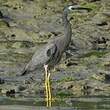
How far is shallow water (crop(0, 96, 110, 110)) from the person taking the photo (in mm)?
11773

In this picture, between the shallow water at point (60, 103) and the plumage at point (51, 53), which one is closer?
the shallow water at point (60, 103)

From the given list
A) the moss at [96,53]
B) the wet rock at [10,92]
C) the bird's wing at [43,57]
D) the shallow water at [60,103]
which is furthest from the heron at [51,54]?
the moss at [96,53]

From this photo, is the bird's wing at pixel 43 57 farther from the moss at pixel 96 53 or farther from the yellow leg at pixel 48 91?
the moss at pixel 96 53

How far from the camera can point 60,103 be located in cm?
1275

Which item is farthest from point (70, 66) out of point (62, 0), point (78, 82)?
point (62, 0)

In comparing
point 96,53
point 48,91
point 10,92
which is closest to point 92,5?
point 96,53

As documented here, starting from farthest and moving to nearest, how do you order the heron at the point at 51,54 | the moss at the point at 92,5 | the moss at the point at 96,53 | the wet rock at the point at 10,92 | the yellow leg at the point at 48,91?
the moss at the point at 92,5 → the moss at the point at 96,53 → the heron at the point at 51,54 → the wet rock at the point at 10,92 → the yellow leg at the point at 48,91

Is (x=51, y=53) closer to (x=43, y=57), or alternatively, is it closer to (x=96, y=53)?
(x=43, y=57)

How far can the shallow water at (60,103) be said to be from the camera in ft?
38.6

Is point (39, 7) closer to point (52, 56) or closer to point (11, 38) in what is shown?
point (11, 38)

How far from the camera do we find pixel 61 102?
12969mm

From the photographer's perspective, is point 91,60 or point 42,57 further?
point 91,60

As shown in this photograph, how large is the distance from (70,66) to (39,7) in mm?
10966

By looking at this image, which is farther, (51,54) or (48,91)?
(51,54)
